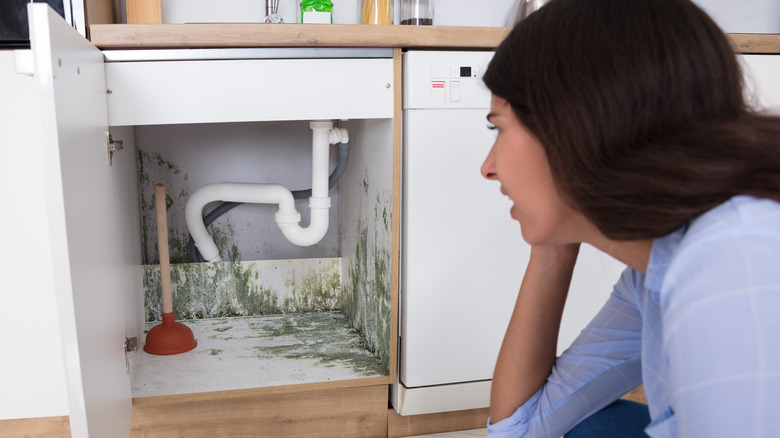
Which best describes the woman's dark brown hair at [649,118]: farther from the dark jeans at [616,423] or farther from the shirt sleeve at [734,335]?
the dark jeans at [616,423]

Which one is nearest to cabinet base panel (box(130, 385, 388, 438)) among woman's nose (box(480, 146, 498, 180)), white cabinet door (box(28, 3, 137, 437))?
white cabinet door (box(28, 3, 137, 437))

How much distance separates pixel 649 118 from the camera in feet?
1.44

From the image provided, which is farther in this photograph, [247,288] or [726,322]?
[247,288]

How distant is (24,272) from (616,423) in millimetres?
997

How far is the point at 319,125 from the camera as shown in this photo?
52.2 inches

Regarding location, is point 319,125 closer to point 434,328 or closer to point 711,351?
point 434,328

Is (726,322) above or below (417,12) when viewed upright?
below

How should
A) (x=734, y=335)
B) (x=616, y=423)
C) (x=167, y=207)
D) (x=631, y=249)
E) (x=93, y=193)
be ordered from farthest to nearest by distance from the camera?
(x=167, y=207) → (x=93, y=193) → (x=616, y=423) → (x=631, y=249) → (x=734, y=335)

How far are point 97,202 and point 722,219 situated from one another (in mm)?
811

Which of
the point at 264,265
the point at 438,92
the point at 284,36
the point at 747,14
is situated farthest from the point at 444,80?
the point at 747,14

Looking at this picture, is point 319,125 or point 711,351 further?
Answer: point 319,125

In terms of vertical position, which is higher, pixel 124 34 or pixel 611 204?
pixel 124 34

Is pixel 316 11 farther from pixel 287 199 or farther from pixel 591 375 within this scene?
pixel 591 375

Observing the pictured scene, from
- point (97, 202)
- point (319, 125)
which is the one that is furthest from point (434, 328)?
point (97, 202)
